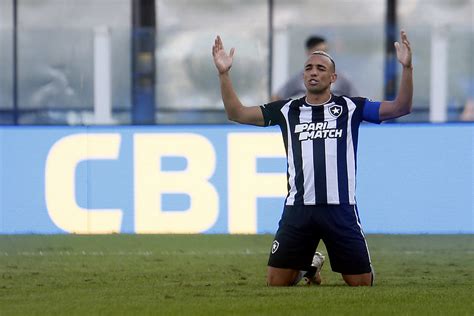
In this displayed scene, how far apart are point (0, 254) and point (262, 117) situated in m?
3.85

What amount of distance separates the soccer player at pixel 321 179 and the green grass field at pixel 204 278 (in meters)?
0.19

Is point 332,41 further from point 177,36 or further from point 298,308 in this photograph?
point 298,308

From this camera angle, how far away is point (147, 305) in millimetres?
8383

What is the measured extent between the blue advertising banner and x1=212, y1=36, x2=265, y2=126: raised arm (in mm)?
4731

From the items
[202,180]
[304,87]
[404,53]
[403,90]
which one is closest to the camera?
[404,53]

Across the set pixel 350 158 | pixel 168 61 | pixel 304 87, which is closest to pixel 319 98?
pixel 350 158

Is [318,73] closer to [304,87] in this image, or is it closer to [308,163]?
[308,163]

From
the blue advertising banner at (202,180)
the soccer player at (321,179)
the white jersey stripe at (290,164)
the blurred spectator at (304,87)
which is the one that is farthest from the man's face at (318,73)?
the blurred spectator at (304,87)

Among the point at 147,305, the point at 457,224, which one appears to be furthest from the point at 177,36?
the point at 147,305

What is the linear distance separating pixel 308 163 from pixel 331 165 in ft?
0.51

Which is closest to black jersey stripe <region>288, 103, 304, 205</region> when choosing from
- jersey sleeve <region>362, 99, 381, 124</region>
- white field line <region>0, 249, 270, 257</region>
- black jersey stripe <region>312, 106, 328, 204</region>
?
black jersey stripe <region>312, 106, 328, 204</region>

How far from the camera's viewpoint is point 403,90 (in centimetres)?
930

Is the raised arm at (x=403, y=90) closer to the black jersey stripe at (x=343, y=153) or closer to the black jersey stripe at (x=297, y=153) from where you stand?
the black jersey stripe at (x=343, y=153)

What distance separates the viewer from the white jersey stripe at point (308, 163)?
958cm
